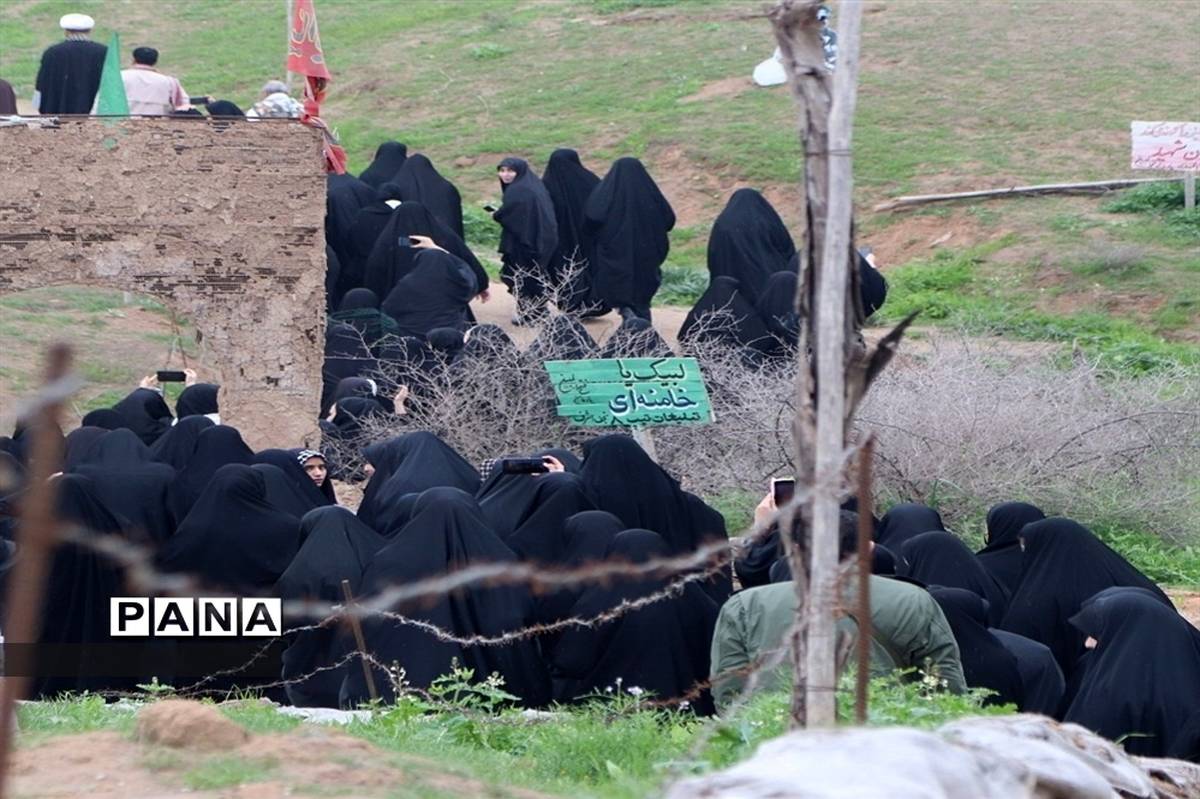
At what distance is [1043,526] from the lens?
7316 millimetres

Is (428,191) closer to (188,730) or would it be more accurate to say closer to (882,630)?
(882,630)

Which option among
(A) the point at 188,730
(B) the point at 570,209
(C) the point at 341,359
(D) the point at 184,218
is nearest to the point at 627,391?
(D) the point at 184,218

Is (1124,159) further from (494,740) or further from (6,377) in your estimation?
(494,740)

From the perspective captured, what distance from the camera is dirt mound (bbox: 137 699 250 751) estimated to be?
4293 mm

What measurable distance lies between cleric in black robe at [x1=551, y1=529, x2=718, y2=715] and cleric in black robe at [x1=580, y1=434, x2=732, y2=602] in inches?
38.0

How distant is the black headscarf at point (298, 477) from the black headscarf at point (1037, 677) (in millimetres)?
3307

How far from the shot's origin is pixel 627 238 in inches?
585

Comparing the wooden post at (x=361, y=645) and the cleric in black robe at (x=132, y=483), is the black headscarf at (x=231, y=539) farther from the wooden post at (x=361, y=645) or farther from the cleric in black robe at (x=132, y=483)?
the wooden post at (x=361, y=645)

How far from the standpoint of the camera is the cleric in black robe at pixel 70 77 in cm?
1445

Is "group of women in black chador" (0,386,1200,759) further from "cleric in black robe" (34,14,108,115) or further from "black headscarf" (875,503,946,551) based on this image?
"cleric in black robe" (34,14,108,115)

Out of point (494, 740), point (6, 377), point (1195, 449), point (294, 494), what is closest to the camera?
point (494, 740)

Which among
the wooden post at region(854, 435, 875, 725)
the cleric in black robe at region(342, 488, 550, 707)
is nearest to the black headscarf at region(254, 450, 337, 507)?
the cleric in black robe at region(342, 488, 550, 707)

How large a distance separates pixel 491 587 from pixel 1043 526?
213 cm

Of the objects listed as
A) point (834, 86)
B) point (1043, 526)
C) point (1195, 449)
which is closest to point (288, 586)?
point (1043, 526)
